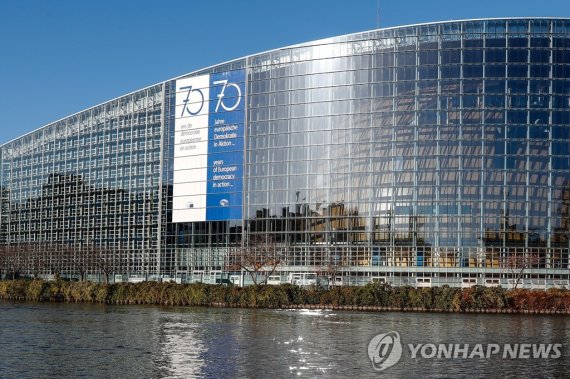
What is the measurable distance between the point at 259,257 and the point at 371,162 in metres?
25.6

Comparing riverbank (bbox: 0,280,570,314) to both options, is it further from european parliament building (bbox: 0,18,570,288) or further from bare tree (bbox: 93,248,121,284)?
bare tree (bbox: 93,248,121,284)

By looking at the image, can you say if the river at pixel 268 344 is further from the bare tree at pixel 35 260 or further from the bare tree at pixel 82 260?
the bare tree at pixel 35 260

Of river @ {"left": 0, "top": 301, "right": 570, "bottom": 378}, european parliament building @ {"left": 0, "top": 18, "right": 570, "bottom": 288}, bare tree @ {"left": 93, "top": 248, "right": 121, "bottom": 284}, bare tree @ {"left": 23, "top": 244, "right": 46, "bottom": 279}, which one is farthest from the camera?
bare tree @ {"left": 23, "top": 244, "right": 46, "bottom": 279}

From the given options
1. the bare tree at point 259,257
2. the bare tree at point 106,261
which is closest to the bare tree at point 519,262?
the bare tree at point 259,257

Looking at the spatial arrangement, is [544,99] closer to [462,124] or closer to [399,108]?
[462,124]

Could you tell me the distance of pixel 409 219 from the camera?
14362cm

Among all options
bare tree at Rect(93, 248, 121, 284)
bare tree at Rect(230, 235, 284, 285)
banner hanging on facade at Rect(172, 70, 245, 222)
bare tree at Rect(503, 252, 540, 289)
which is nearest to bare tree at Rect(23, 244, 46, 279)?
bare tree at Rect(93, 248, 121, 284)

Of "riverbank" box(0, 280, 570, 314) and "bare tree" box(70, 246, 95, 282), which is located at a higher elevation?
"bare tree" box(70, 246, 95, 282)

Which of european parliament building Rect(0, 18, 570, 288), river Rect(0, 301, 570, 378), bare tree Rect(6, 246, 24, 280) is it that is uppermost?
european parliament building Rect(0, 18, 570, 288)

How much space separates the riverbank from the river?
856cm

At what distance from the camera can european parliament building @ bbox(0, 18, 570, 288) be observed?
140m

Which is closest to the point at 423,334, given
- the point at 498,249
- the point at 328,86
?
the point at 498,249

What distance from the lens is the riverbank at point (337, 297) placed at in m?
105

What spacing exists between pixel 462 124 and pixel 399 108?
1116 cm
